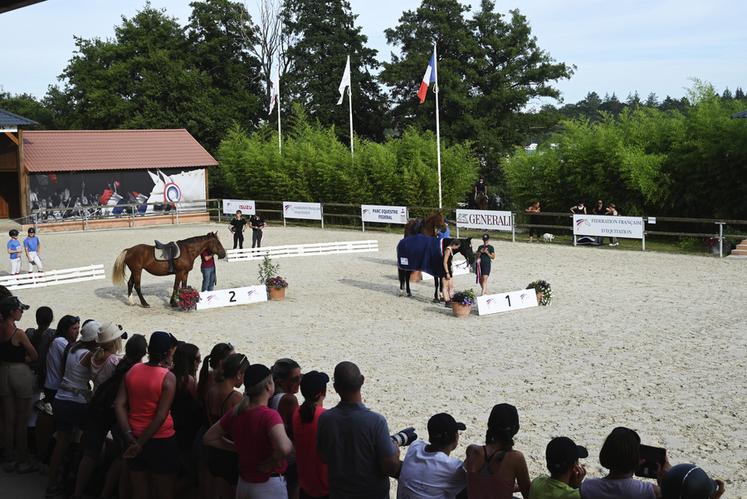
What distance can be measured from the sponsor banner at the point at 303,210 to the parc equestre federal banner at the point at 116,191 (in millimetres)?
5222

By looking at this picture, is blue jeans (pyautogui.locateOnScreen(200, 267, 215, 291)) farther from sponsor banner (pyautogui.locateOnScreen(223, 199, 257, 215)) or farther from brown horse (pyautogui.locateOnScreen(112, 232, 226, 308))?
sponsor banner (pyautogui.locateOnScreen(223, 199, 257, 215))

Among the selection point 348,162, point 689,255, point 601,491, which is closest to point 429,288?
point 689,255

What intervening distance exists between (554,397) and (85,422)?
553 cm

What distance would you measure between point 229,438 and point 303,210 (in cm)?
2808

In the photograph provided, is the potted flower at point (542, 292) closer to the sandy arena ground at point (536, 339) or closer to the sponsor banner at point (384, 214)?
the sandy arena ground at point (536, 339)

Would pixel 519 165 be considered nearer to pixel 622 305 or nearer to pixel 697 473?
pixel 622 305

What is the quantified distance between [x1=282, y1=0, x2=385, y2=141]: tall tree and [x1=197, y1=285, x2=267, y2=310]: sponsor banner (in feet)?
110

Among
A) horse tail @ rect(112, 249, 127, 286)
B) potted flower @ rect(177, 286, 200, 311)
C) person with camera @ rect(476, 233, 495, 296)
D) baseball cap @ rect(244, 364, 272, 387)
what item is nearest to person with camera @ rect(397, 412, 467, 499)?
baseball cap @ rect(244, 364, 272, 387)

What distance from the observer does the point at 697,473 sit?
11.5ft

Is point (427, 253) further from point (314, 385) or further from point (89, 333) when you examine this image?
point (314, 385)

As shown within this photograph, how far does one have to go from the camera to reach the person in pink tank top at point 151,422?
5.33 meters

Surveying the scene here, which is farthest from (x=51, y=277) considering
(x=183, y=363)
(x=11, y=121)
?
(x=11, y=121)

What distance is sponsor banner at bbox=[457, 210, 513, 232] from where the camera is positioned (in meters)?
26.3

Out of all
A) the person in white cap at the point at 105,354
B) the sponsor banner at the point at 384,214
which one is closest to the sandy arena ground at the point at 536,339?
the person in white cap at the point at 105,354
